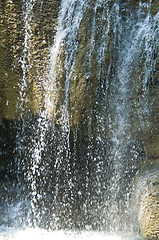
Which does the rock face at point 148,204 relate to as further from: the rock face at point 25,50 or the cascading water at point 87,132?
the rock face at point 25,50

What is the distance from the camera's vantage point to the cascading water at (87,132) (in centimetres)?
318

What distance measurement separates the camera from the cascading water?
10.4 ft

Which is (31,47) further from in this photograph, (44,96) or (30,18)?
(44,96)

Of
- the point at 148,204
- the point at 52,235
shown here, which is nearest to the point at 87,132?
the point at 148,204

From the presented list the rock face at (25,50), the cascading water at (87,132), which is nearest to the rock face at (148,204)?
the cascading water at (87,132)

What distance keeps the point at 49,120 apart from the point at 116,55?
0.99 m

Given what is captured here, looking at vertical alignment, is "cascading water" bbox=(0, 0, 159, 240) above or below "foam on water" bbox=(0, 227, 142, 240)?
above

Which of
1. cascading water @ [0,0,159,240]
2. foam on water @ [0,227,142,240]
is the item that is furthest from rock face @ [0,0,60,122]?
foam on water @ [0,227,142,240]

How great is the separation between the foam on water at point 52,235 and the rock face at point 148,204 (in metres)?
0.38

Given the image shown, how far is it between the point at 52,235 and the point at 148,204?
3.59 feet

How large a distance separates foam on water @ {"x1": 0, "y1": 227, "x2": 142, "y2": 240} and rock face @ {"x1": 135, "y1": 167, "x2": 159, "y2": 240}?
384mm

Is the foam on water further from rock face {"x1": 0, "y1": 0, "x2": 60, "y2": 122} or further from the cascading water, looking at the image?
rock face {"x1": 0, "y1": 0, "x2": 60, "y2": 122}

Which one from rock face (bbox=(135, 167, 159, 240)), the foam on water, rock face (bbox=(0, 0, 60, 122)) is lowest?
the foam on water

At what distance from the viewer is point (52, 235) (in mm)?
3189
